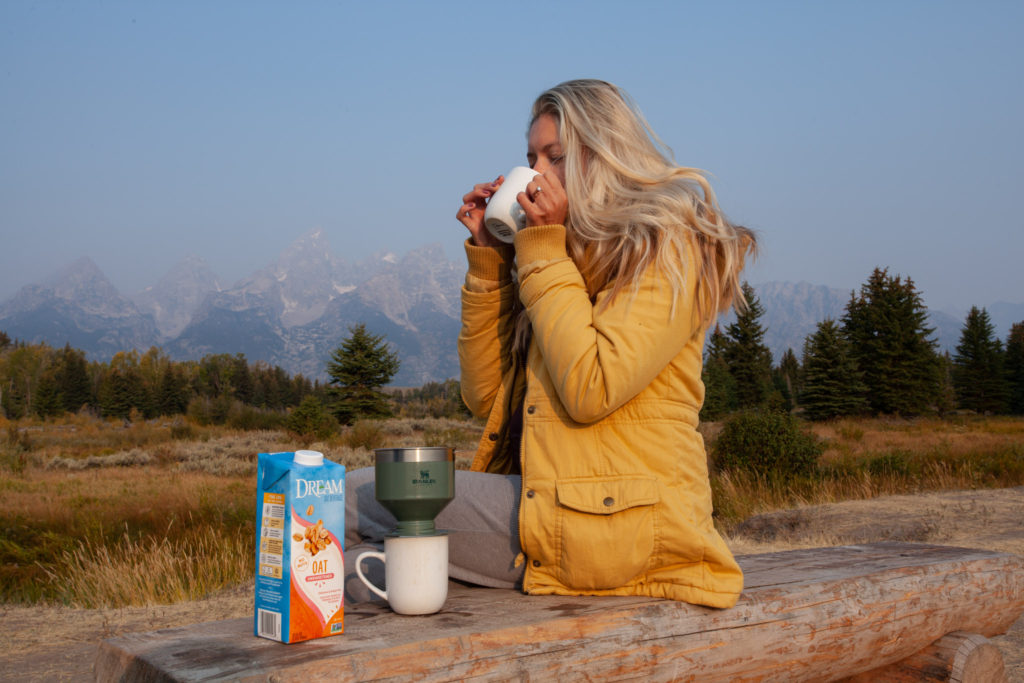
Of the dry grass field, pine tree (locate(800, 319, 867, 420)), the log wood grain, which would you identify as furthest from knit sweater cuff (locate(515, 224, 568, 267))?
pine tree (locate(800, 319, 867, 420))

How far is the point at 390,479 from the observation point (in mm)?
1729

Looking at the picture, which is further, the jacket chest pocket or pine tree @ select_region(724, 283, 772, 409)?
pine tree @ select_region(724, 283, 772, 409)

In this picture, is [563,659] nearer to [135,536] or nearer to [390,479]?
[390,479]

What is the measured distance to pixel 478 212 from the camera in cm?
246

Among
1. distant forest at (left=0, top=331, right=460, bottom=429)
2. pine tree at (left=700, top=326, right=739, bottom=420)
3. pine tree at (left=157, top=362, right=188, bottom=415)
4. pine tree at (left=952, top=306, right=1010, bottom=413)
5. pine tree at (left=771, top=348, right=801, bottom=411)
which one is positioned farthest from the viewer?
pine tree at (left=771, top=348, right=801, bottom=411)

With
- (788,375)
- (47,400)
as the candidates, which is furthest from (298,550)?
(788,375)

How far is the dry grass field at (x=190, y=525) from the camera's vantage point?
5.38 m

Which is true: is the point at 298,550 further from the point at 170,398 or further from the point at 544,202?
the point at 170,398

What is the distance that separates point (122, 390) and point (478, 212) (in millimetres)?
54134

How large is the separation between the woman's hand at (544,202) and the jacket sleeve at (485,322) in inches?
12.4

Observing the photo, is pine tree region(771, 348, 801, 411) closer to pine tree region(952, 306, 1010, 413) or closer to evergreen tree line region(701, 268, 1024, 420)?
evergreen tree line region(701, 268, 1024, 420)

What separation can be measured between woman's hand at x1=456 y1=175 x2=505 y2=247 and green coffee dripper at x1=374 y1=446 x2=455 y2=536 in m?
0.87

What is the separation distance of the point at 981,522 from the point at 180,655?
8368mm

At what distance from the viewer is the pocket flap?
74.5 inches
